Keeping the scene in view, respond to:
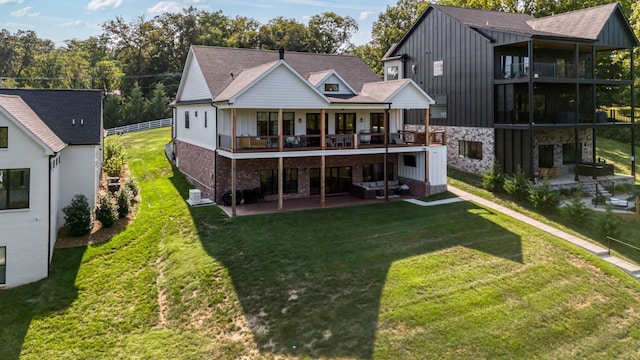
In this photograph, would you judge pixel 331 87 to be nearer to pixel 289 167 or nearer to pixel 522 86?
pixel 289 167

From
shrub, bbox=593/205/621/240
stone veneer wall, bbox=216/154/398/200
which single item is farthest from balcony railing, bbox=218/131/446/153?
shrub, bbox=593/205/621/240

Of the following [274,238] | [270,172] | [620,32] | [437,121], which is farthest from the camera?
[437,121]

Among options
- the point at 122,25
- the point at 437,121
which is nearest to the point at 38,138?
the point at 437,121

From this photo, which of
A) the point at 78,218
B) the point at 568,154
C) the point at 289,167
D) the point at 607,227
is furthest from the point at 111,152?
the point at 568,154

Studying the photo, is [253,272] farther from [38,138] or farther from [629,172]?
[629,172]

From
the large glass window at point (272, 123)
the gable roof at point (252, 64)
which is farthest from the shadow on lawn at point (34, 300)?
the gable roof at point (252, 64)

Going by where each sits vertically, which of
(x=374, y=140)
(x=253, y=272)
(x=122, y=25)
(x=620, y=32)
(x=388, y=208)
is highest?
A: (x=122, y=25)
